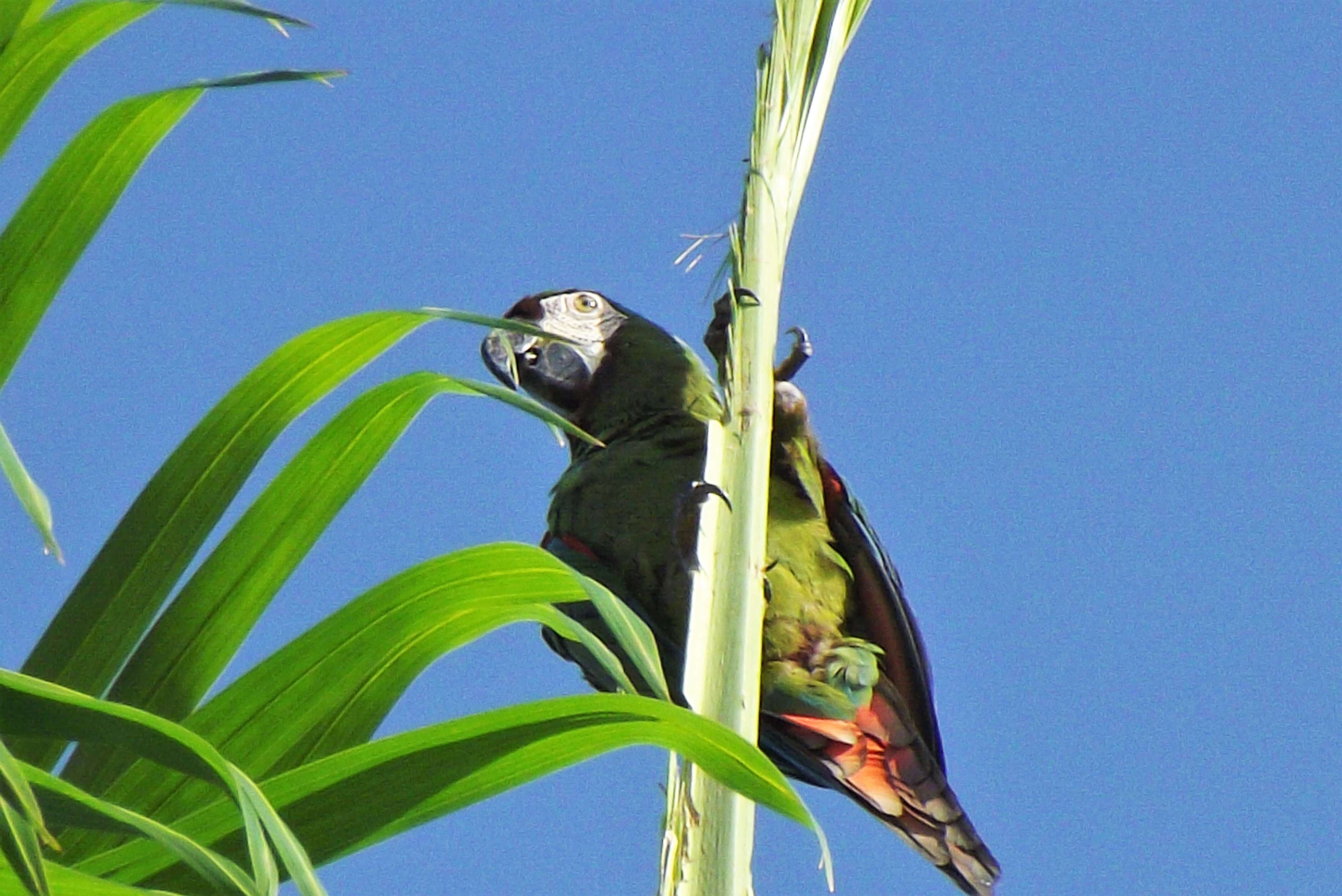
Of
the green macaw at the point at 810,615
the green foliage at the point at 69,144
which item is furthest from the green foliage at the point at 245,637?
the green macaw at the point at 810,615

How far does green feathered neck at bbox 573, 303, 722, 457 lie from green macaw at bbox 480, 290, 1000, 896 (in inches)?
2.6

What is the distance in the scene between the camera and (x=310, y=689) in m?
0.99

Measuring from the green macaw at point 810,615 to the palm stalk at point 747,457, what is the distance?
113 centimetres

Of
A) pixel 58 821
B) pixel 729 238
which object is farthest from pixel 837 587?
pixel 58 821

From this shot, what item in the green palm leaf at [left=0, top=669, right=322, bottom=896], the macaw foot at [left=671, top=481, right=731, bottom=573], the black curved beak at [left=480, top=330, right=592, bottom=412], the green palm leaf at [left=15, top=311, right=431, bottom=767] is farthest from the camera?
the black curved beak at [left=480, top=330, right=592, bottom=412]

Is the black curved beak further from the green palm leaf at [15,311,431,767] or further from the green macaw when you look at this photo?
the green palm leaf at [15,311,431,767]

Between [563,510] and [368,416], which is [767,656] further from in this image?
[368,416]

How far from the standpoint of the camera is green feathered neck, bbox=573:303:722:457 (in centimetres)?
301

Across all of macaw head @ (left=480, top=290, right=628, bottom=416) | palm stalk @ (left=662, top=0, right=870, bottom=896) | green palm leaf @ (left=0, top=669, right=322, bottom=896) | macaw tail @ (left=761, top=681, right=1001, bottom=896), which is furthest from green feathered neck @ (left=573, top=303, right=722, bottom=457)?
green palm leaf @ (left=0, top=669, right=322, bottom=896)

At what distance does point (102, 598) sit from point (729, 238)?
0.68 meters

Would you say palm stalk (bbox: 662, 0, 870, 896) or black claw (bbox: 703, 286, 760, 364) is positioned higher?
black claw (bbox: 703, 286, 760, 364)

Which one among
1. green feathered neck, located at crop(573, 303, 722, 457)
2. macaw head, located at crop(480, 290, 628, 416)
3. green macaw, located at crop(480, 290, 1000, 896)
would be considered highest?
macaw head, located at crop(480, 290, 628, 416)

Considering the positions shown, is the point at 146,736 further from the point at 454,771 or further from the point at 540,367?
the point at 540,367

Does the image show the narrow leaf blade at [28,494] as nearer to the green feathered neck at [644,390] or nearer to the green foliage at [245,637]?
the green foliage at [245,637]
